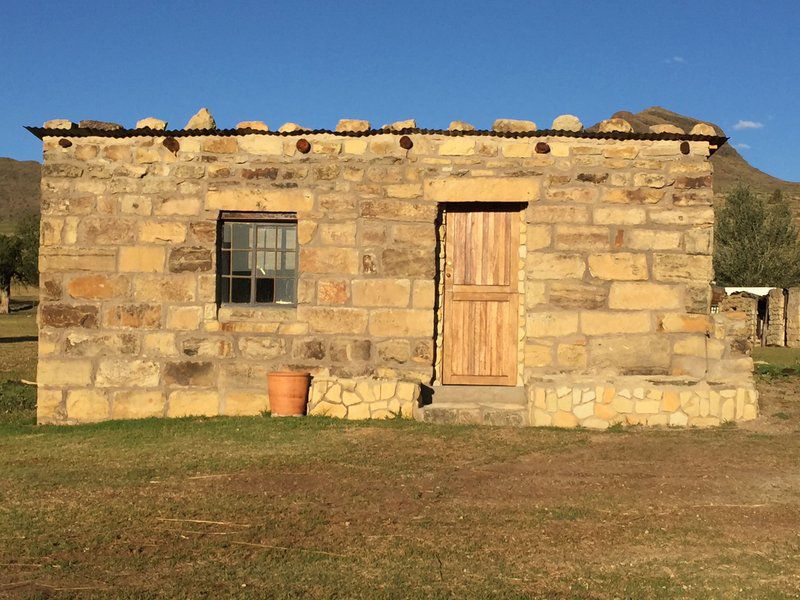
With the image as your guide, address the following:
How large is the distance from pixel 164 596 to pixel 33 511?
6.01 feet

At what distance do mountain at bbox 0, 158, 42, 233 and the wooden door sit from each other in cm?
7659

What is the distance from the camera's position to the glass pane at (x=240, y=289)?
884cm

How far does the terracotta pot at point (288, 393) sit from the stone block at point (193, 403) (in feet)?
2.33

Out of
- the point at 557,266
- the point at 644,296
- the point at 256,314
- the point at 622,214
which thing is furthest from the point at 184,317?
the point at 644,296

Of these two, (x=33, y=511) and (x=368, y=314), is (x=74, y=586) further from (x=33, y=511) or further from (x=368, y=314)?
(x=368, y=314)

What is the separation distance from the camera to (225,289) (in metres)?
8.82

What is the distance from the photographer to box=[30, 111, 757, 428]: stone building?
334 inches

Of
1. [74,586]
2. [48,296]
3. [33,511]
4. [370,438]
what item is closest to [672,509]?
[370,438]

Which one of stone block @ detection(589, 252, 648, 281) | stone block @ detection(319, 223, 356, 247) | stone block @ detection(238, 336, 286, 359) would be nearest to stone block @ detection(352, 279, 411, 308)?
stone block @ detection(319, 223, 356, 247)

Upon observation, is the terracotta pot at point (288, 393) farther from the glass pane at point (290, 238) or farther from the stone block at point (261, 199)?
the stone block at point (261, 199)

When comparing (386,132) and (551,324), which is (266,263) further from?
(551,324)

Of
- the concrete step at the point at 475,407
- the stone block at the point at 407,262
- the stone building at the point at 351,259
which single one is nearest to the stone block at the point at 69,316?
the stone building at the point at 351,259

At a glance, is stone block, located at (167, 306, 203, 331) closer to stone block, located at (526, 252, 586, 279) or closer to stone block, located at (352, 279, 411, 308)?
stone block, located at (352, 279, 411, 308)

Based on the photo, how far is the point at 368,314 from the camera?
28.1ft
